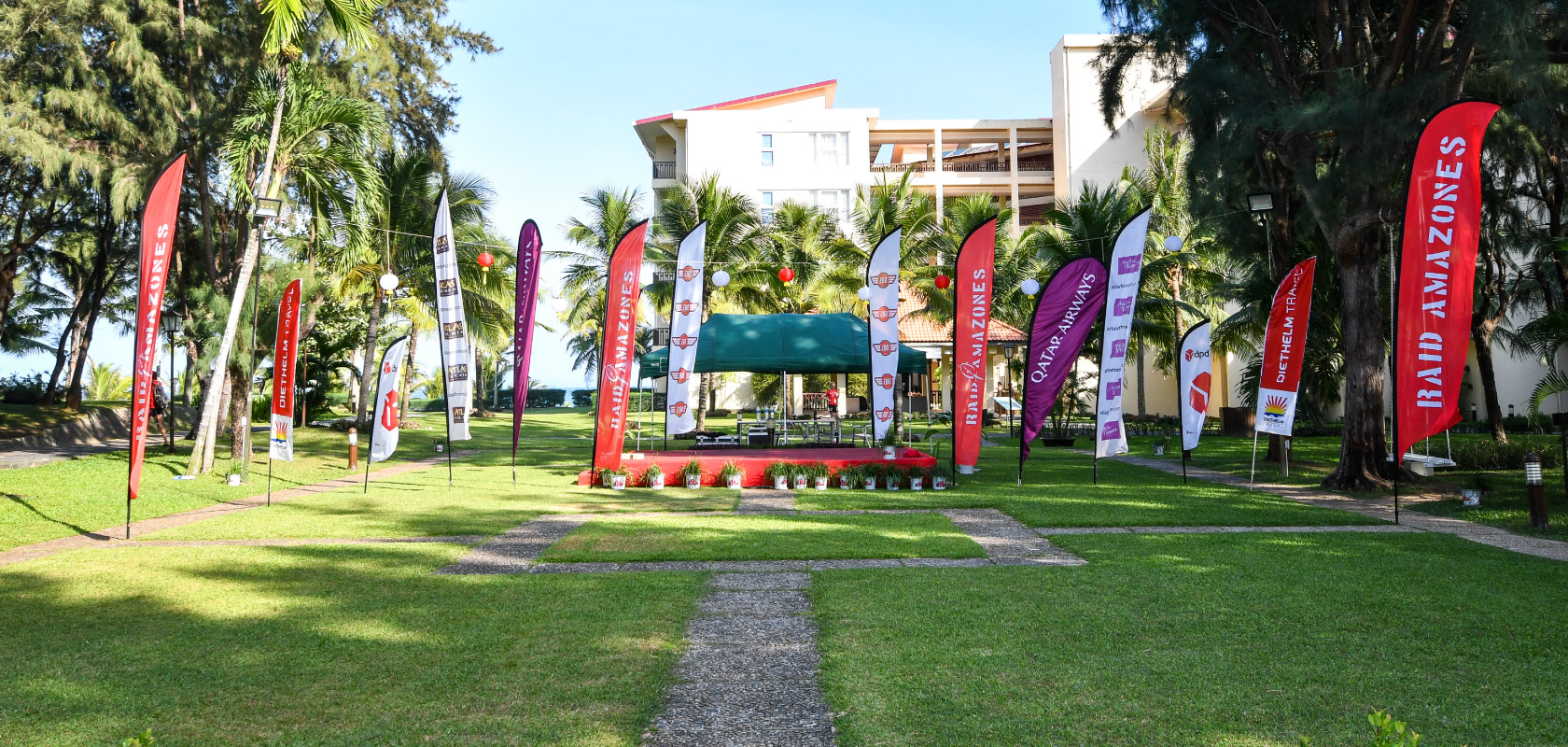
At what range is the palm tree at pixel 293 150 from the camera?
53.6ft

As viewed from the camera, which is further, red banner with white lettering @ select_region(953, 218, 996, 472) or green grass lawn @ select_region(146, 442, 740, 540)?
red banner with white lettering @ select_region(953, 218, 996, 472)

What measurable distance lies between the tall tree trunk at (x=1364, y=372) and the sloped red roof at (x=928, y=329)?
45.3 ft

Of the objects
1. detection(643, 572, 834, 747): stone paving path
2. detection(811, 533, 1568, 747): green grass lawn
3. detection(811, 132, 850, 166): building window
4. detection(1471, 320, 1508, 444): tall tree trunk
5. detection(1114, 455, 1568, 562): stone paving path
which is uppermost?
detection(811, 132, 850, 166): building window

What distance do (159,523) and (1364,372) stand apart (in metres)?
18.3

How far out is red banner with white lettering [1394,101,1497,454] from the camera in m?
9.25

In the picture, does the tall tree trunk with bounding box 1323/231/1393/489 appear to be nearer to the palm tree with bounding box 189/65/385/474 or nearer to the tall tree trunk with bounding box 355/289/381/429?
the palm tree with bounding box 189/65/385/474

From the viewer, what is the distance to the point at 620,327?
570 inches

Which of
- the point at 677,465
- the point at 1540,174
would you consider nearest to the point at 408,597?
the point at 677,465

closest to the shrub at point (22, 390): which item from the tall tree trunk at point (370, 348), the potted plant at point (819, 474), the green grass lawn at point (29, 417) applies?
the green grass lawn at point (29, 417)

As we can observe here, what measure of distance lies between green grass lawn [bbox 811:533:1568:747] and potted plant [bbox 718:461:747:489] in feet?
24.7

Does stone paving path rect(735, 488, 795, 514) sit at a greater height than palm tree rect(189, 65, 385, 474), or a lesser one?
lesser

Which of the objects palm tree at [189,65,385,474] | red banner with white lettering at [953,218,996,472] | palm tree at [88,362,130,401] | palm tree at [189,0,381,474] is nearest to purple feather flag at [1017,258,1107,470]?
red banner with white lettering at [953,218,996,472]

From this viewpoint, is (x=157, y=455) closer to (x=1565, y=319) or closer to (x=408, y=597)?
(x=408, y=597)

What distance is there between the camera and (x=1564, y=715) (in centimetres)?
477
